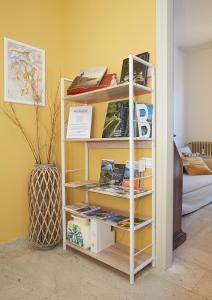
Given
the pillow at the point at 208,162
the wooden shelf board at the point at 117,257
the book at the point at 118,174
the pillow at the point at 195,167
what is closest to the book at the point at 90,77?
the book at the point at 118,174

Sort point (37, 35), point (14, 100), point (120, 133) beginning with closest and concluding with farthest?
1. point (120, 133)
2. point (14, 100)
3. point (37, 35)

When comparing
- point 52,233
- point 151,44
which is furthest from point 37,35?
point 52,233

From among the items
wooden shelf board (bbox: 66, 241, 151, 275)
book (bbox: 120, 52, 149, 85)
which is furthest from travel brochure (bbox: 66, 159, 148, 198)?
book (bbox: 120, 52, 149, 85)

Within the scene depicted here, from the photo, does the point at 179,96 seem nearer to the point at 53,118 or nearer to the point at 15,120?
the point at 53,118

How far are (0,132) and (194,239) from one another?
2057 mm

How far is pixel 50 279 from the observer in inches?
64.1

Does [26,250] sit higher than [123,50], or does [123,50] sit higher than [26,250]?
[123,50]

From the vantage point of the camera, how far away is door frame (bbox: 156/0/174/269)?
168 centimetres

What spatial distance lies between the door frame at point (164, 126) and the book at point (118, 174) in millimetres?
317

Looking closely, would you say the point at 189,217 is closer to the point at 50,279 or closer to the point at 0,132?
the point at 50,279

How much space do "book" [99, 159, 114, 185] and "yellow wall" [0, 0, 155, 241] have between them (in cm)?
10

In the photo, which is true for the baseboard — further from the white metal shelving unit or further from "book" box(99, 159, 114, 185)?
"book" box(99, 159, 114, 185)

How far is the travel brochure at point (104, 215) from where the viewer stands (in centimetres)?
170

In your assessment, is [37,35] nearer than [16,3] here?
No
